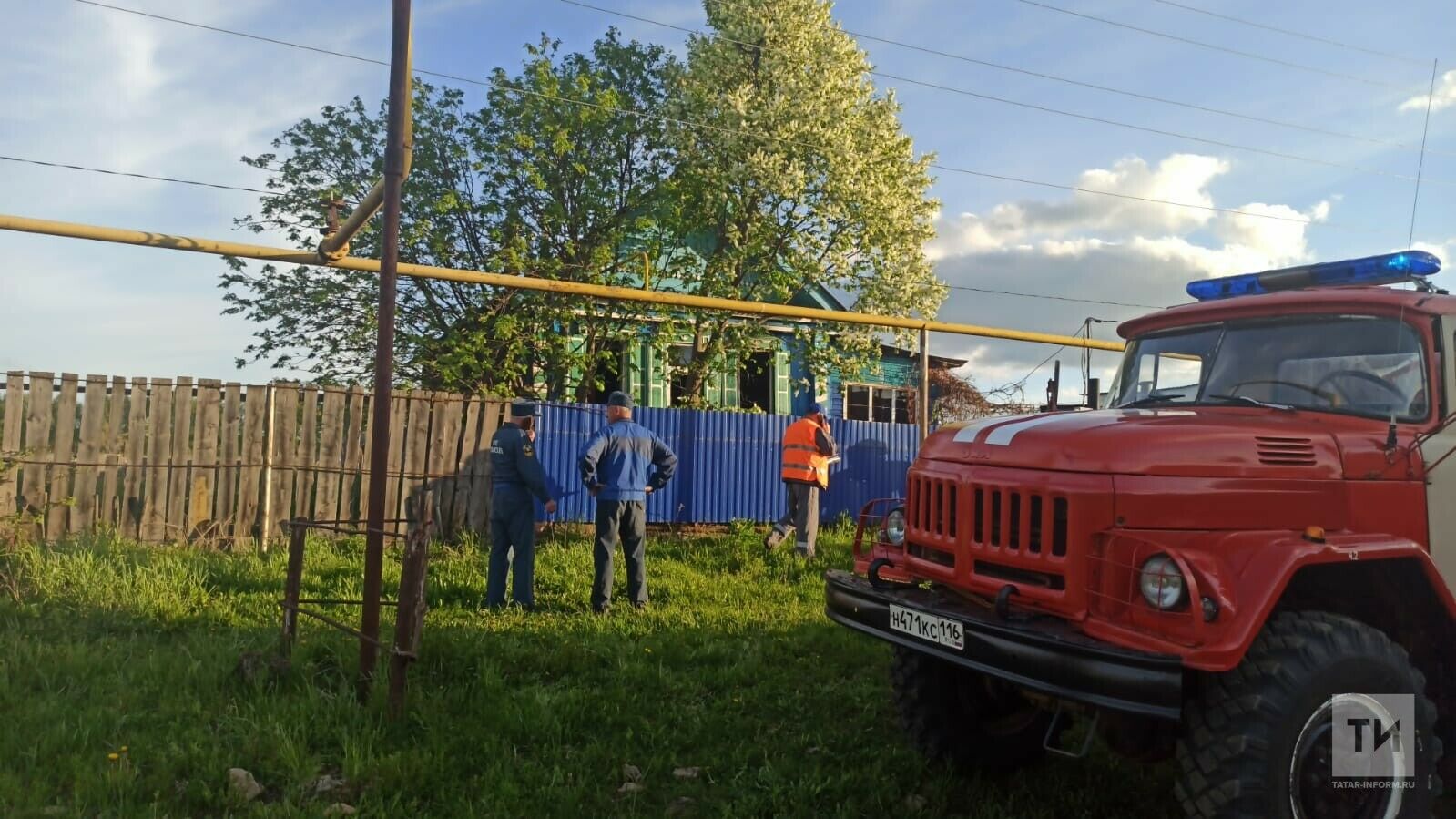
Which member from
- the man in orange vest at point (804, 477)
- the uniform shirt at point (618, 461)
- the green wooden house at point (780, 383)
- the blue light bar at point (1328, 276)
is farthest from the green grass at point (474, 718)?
the green wooden house at point (780, 383)

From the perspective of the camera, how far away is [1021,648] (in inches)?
124

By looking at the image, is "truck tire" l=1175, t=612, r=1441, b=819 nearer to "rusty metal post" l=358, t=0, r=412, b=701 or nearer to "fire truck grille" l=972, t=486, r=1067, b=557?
"fire truck grille" l=972, t=486, r=1067, b=557

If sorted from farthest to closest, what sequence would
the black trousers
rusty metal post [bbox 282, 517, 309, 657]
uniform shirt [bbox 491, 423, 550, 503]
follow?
uniform shirt [bbox 491, 423, 550, 503] → the black trousers → rusty metal post [bbox 282, 517, 309, 657]

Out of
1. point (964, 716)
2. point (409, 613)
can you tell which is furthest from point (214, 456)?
point (964, 716)

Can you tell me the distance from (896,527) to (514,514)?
3877mm

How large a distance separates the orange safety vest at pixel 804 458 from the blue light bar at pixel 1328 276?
5.50 m

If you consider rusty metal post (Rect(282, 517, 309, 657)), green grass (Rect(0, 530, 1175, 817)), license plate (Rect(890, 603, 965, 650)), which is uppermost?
license plate (Rect(890, 603, 965, 650))

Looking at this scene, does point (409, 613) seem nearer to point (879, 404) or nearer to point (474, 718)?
point (474, 718)

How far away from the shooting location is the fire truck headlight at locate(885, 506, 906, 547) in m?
4.50

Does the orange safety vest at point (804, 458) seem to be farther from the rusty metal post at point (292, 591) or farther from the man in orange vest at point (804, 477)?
the rusty metal post at point (292, 591)

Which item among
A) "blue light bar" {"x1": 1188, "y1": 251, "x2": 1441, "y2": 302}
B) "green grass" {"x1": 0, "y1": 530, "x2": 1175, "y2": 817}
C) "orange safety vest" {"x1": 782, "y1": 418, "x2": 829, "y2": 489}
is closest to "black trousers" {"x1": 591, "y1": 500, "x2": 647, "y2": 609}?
"green grass" {"x1": 0, "y1": 530, "x2": 1175, "y2": 817}

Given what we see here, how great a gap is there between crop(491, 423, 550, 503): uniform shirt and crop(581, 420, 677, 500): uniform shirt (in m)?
0.39

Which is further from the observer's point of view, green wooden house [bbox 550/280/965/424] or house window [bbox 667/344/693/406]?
green wooden house [bbox 550/280/965/424]

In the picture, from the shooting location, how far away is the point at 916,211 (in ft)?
58.9
